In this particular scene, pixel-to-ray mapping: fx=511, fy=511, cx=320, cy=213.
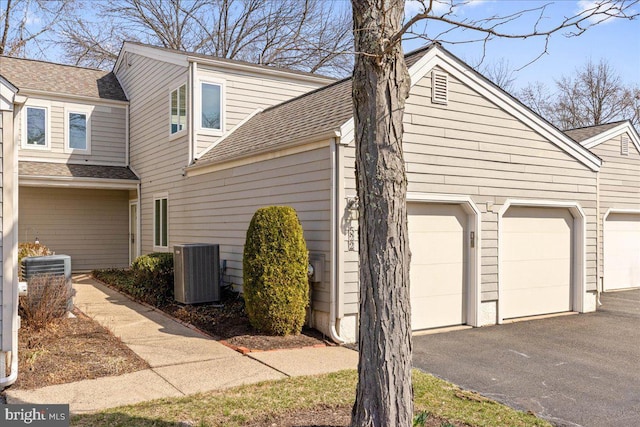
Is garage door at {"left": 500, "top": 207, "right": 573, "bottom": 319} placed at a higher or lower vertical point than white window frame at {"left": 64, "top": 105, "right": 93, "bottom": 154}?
lower

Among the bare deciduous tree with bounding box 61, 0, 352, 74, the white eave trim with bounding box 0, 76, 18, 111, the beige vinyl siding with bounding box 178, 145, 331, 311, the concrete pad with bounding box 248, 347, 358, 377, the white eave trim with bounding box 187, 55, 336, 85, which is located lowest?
the concrete pad with bounding box 248, 347, 358, 377

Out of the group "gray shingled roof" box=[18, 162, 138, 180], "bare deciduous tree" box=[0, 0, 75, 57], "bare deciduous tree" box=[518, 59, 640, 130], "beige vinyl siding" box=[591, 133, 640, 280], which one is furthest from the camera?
"bare deciduous tree" box=[518, 59, 640, 130]

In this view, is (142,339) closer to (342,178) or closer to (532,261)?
(342,178)

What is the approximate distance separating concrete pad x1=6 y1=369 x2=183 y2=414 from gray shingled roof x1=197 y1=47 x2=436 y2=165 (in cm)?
398

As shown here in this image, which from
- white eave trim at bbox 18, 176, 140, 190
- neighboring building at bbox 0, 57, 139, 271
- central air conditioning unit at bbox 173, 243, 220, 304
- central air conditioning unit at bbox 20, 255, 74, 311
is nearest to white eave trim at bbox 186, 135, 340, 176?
central air conditioning unit at bbox 173, 243, 220, 304

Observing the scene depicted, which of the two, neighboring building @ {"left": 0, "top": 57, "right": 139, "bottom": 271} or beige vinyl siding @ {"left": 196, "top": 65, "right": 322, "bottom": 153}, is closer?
beige vinyl siding @ {"left": 196, "top": 65, "right": 322, "bottom": 153}

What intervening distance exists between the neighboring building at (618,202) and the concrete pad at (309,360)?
9255 mm

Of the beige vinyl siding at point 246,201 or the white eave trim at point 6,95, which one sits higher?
the white eave trim at point 6,95

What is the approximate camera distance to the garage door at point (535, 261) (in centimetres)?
906

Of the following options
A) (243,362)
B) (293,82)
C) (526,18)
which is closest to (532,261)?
(243,362)

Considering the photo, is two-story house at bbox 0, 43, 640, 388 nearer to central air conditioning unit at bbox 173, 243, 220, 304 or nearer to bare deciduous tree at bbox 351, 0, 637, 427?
central air conditioning unit at bbox 173, 243, 220, 304

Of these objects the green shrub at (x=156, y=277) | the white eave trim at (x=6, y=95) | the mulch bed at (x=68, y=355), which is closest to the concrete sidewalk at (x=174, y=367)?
the mulch bed at (x=68, y=355)

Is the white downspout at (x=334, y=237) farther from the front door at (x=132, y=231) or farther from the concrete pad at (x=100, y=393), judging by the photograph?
the front door at (x=132, y=231)

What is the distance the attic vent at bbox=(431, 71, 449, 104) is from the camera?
26.9ft
